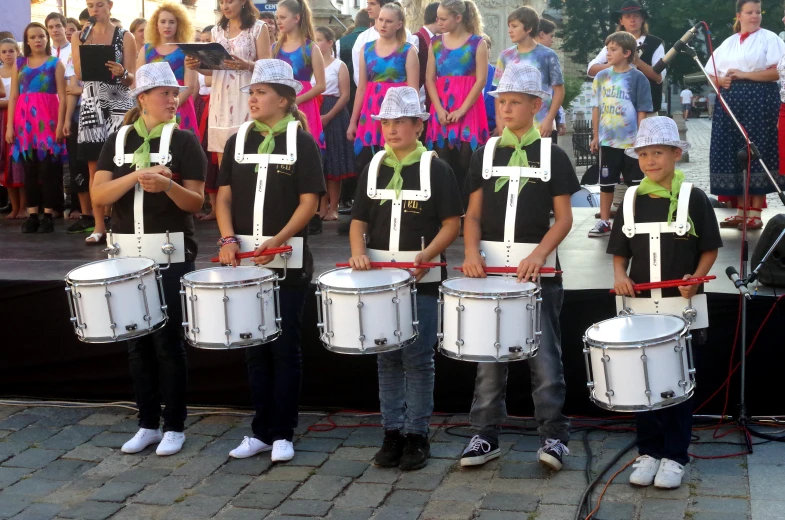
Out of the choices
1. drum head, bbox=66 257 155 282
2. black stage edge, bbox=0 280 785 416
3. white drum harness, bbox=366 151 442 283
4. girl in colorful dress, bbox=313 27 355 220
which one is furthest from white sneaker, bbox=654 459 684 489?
girl in colorful dress, bbox=313 27 355 220

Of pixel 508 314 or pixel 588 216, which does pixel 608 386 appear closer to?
pixel 508 314

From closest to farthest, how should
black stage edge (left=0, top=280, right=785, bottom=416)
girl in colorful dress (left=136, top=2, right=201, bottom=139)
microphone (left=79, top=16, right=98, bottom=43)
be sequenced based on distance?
black stage edge (left=0, top=280, right=785, bottom=416)
girl in colorful dress (left=136, top=2, right=201, bottom=139)
microphone (left=79, top=16, right=98, bottom=43)

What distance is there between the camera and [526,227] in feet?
15.5

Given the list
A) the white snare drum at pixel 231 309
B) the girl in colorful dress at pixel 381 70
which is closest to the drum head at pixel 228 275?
the white snare drum at pixel 231 309

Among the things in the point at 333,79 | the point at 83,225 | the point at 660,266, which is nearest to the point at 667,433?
the point at 660,266

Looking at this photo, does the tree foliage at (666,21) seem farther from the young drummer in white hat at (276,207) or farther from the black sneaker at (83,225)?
the young drummer in white hat at (276,207)

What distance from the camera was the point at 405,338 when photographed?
4.51 meters

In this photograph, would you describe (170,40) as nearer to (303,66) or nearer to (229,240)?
(303,66)

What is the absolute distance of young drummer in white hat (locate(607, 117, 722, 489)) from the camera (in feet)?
14.9

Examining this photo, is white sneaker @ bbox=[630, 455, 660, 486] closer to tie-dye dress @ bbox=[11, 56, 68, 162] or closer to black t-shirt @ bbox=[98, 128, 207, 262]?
black t-shirt @ bbox=[98, 128, 207, 262]

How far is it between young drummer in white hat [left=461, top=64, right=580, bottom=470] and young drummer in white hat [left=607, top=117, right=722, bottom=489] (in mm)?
320

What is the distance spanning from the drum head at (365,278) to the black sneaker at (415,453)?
0.84 metres

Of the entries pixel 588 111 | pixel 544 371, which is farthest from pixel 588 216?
pixel 588 111

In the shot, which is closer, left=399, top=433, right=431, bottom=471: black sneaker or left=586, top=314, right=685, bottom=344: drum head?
left=586, top=314, right=685, bottom=344: drum head
